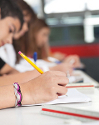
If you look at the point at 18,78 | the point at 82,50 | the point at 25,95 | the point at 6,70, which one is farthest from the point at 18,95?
the point at 82,50

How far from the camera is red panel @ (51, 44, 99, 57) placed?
9.32 feet

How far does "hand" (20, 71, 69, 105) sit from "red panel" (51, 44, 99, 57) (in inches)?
91.6

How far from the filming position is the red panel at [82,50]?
2840 mm

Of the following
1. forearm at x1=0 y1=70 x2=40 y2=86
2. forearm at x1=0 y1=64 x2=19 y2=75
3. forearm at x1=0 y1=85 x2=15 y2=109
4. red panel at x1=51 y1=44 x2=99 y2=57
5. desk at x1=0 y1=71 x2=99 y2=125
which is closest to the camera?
desk at x1=0 y1=71 x2=99 y2=125

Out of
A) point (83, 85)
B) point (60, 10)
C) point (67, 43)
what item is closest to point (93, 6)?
point (60, 10)

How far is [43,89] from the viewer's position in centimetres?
55

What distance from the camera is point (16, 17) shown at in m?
1.17

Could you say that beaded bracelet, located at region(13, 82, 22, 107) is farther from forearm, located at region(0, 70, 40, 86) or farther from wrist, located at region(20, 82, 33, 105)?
forearm, located at region(0, 70, 40, 86)

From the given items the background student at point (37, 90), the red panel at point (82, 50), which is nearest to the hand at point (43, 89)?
the background student at point (37, 90)

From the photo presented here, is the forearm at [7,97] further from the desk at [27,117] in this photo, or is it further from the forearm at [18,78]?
the forearm at [18,78]

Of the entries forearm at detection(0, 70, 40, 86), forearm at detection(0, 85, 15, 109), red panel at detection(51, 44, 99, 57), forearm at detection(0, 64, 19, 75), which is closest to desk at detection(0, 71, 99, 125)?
forearm at detection(0, 85, 15, 109)

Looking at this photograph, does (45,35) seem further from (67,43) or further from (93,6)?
(93,6)

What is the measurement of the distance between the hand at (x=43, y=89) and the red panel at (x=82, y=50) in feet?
7.63

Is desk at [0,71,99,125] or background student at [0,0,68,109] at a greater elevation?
background student at [0,0,68,109]
